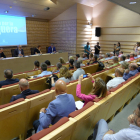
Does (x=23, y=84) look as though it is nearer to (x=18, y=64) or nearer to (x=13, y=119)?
(x=13, y=119)

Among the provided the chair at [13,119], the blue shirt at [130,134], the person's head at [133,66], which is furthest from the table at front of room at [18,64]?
the blue shirt at [130,134]

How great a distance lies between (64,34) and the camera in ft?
31.3

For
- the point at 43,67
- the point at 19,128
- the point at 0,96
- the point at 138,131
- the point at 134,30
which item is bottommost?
the point at 19,128

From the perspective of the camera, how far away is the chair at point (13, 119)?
1521 mm

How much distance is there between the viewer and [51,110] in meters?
1.46

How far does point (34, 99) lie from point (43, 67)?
72.5 inches

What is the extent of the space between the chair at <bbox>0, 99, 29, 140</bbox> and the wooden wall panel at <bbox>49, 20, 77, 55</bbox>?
7.79 metres

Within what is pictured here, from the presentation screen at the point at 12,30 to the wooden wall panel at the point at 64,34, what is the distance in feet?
7.49

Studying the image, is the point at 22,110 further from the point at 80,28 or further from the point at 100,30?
the point at 100,30

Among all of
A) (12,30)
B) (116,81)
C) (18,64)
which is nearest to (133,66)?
(116,81)

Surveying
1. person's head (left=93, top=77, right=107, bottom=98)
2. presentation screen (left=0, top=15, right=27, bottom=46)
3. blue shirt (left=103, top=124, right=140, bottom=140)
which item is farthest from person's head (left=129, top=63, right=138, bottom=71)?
presentation screen (left=0, top=15, right=27, bottom=46)

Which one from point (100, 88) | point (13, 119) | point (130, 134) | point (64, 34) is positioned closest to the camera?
point (130, 134)

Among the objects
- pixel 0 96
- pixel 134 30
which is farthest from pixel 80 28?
pixel 0 96

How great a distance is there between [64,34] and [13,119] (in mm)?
8579
